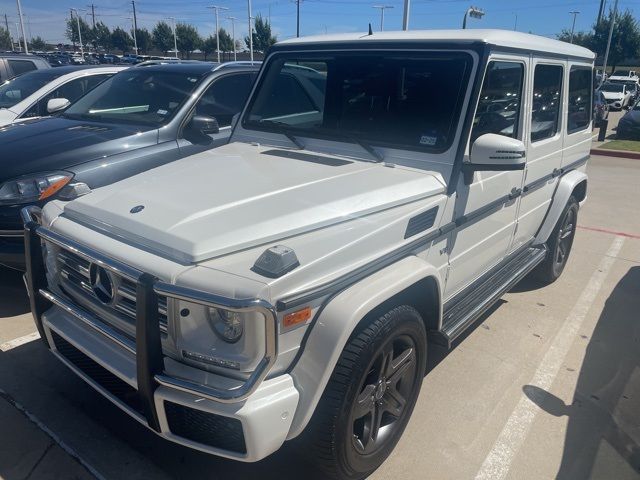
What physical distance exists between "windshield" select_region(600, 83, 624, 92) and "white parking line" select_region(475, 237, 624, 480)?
27626mm

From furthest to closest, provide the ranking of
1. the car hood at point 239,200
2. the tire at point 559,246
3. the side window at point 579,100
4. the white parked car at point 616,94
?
1. the white parked car at point 616,94
2. the tire at point 559,246
3. the side window at point 579,100
4. the car hood at point 239,200

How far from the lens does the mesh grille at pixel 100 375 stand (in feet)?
7.67

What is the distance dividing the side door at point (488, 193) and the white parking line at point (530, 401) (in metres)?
0.81

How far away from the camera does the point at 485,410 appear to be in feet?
10.6

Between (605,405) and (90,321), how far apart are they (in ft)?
10.1

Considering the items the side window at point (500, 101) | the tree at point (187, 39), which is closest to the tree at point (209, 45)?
the tree at point (187, 39)

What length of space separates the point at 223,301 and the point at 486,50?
7.09 feet

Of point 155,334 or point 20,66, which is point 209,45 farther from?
point 155,334

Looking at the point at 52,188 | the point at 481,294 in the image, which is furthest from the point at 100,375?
the point at 481,294

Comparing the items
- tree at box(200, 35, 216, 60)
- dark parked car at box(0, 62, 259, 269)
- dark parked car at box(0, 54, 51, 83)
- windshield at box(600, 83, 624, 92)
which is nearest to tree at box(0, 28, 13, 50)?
tree at box(200, 35, 216, 60)

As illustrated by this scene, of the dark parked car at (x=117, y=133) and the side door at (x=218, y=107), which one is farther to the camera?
the side door at (x=218, y=107)

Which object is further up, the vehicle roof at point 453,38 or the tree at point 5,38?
the tree at point 5,38

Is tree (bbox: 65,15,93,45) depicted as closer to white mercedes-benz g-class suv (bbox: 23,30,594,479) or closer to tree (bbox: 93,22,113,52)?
tree (bbox: 93,22,113,52)

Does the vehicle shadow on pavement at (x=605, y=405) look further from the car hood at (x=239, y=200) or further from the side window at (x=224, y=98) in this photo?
the side window at (x=224, y=98)
